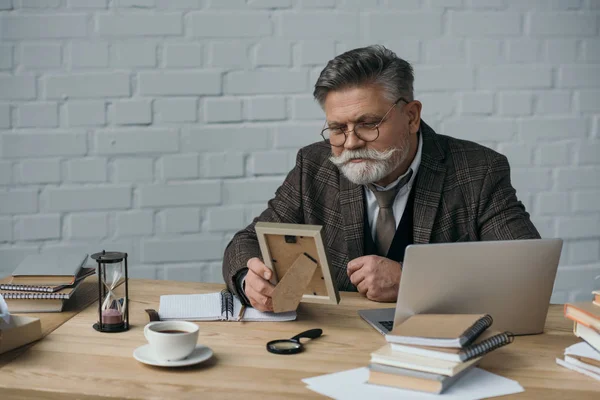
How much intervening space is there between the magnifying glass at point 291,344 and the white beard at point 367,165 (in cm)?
66

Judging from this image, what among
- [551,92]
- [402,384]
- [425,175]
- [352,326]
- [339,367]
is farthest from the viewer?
[551,92]

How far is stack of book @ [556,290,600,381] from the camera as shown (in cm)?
134

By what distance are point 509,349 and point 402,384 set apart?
0.33 meters

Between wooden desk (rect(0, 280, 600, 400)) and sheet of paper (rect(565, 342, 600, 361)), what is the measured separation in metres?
0.04

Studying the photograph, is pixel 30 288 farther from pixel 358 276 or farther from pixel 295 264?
pixel 358 276

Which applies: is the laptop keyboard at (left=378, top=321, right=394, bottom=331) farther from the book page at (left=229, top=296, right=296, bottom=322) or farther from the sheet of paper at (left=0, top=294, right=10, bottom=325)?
the sheet of paper at (left=0, top=294, right=10, bottom=325)

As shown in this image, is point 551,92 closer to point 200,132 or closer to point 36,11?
point 200,132

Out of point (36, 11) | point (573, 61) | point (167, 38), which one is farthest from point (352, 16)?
point (36, 11)

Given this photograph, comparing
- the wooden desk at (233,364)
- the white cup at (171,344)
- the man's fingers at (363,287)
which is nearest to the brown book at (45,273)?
the wooden desk at (233,364)

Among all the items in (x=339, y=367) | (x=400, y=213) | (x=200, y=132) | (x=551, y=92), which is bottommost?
(x=339, y=367)

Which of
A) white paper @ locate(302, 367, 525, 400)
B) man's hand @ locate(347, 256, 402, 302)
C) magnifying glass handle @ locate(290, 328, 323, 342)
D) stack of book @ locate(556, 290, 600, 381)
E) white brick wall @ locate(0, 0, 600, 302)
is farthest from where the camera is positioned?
white brick wall @ locate(0, 0, 600, 302)

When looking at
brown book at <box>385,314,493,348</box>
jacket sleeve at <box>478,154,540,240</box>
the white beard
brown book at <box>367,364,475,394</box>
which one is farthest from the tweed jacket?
brown book at <box>367,364,475,394</box>

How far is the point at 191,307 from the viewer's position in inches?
67.7

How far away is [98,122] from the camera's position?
2693 millimetres
